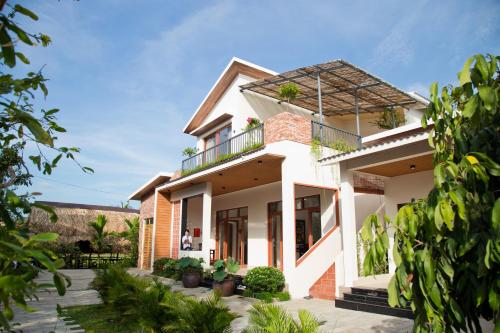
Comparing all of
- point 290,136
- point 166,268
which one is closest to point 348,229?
point 290,136

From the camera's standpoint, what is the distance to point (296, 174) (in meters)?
9.75

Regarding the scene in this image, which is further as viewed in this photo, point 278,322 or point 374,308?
point 374,308

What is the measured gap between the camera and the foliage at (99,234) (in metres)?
22.6

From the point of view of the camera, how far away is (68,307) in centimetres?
835

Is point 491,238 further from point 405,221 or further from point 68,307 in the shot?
point 68,307

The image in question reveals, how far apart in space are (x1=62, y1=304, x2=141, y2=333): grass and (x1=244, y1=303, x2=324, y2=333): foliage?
10.4 ft

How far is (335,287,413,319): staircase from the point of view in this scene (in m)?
6.74

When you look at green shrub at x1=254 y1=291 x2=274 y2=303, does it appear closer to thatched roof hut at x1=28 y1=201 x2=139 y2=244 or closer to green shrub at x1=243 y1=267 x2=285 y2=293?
green shrub at x1=243 y1=267 x2=285 y2=293

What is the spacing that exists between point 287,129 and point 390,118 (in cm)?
580

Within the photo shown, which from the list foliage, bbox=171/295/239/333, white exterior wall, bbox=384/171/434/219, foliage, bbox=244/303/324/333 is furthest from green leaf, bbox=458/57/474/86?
white exterior wall, bbox=384/171/434/219

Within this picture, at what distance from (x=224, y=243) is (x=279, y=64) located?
312 inches

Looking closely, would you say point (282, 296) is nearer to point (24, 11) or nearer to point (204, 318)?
point (204, 318)

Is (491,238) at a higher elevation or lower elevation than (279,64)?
lower

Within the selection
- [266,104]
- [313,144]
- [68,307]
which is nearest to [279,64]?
[266,104]
